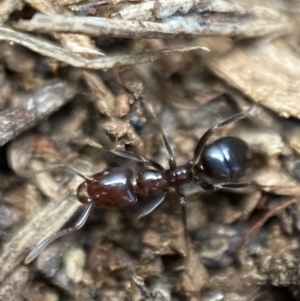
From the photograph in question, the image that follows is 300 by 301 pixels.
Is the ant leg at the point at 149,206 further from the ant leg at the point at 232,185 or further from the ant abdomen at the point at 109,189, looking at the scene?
the ant leg at the point at 232,185

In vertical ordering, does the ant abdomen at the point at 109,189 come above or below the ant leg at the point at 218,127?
below

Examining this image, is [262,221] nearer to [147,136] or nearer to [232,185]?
[232,185]

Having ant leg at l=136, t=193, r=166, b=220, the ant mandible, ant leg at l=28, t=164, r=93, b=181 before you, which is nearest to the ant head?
the ant mandible

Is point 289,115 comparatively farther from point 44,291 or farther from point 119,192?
point 44,291

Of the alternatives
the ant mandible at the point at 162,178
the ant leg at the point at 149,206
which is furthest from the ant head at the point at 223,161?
the ant leg at the point at 149,206

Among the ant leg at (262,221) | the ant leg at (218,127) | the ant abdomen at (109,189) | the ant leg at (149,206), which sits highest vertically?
the ant leg at (218,127)

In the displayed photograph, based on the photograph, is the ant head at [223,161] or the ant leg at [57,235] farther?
the ant head at [223,161]

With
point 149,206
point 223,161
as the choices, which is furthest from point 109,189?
point 223,161
